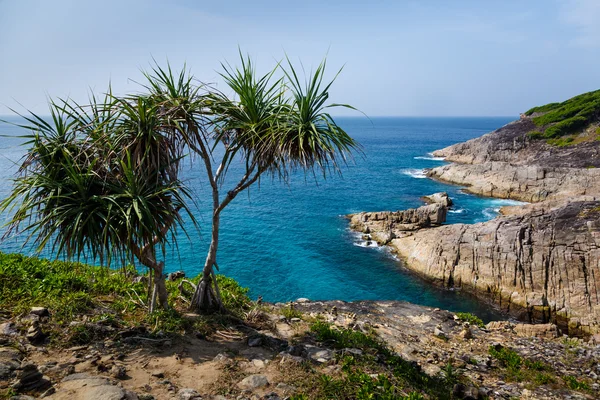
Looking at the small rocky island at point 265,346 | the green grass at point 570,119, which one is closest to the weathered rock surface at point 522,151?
the green grass at point 570,119

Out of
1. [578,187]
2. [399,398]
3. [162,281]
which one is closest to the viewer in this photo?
[399,398]

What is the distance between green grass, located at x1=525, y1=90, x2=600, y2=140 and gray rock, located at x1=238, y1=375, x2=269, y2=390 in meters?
66.8

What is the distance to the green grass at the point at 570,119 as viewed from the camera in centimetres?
6034

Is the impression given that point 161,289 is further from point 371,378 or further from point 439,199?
point 439,199

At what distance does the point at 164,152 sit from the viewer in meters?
7.89

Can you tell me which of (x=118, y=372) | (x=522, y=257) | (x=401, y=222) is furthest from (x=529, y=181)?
(x=118, y=372)

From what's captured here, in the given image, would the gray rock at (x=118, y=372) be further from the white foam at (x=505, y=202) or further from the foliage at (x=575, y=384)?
the white foam at (x=505, y=202)

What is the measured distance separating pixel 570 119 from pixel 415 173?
27.0 m

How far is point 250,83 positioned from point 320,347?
22.0ft

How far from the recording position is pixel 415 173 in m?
66.6

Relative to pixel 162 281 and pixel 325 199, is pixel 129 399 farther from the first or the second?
pixel 325 199

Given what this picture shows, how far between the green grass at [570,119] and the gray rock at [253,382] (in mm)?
66811

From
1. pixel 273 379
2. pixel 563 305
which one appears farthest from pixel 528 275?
pixel 273 379

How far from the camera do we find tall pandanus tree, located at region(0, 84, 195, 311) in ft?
22.4
